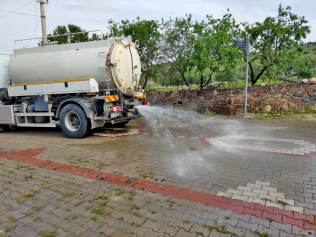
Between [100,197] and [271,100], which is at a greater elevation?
[271,100]

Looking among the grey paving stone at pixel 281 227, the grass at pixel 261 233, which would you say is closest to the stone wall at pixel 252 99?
the grey paving stone at pixel 281 227

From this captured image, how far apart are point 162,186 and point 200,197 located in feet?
2.24

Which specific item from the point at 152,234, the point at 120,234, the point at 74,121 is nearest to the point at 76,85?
the point at 74,121

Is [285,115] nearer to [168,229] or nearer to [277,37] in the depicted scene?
[277,37]

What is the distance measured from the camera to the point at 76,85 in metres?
7.47

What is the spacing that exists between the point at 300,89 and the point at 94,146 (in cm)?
849

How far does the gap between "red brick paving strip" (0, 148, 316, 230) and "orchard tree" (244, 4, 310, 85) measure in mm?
9221

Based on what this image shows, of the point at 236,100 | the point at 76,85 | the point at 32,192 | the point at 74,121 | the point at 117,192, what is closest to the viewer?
the point at 117,192

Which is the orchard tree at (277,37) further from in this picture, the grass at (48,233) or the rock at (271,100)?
the grass at (48,233)

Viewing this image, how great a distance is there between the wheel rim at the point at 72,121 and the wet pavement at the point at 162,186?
73cm

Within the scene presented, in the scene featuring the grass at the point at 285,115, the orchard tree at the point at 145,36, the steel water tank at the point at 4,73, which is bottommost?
the grass at the point at 285,115

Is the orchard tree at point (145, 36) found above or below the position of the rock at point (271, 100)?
above

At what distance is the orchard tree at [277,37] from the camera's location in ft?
34.7

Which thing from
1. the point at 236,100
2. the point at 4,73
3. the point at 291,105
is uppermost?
the point at 4,73
